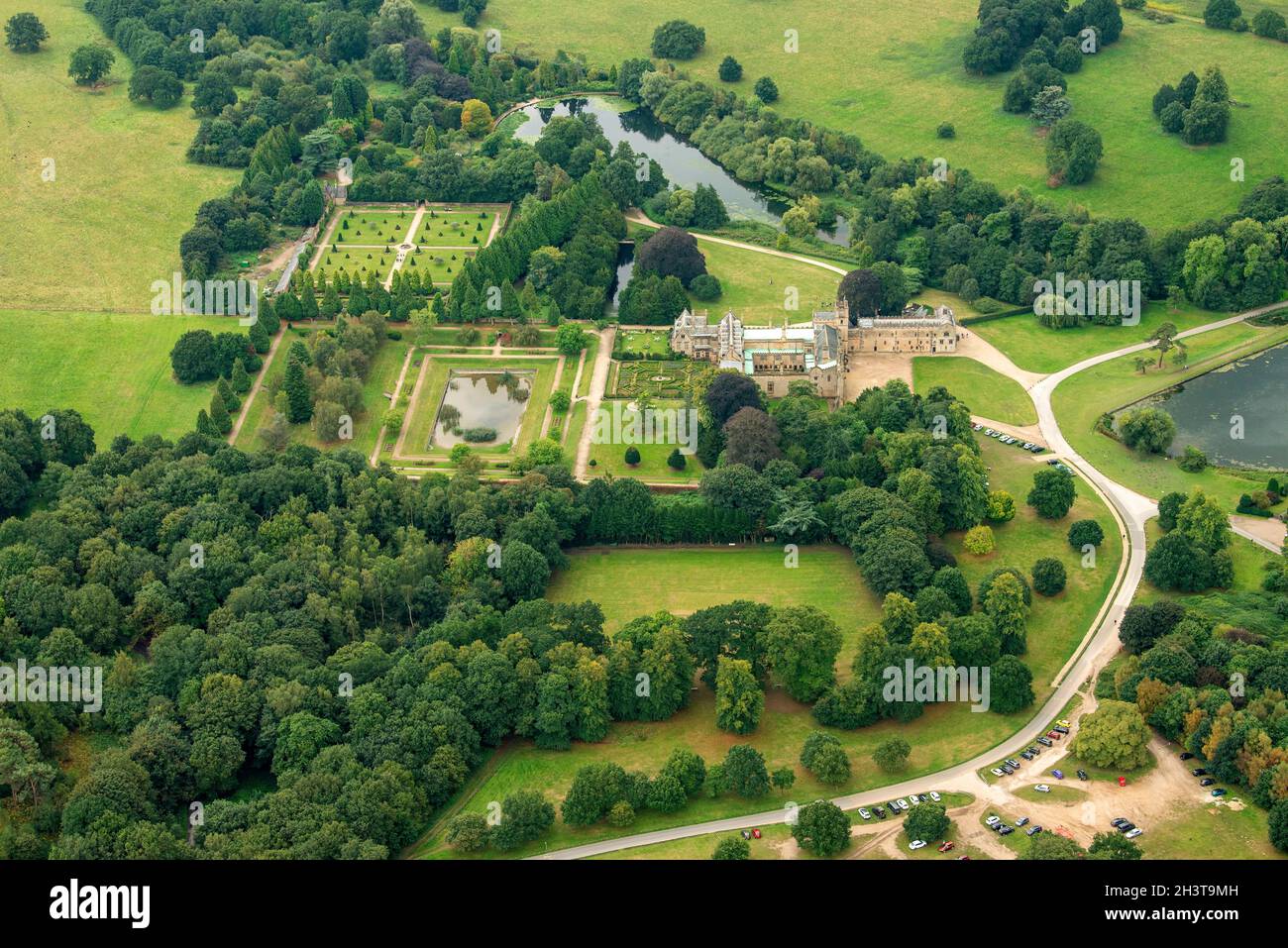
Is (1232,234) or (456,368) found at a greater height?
(1232,234)

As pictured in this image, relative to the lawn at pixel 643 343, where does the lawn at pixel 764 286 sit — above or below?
above

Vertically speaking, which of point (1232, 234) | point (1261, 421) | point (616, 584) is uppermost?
point (1232, 234)

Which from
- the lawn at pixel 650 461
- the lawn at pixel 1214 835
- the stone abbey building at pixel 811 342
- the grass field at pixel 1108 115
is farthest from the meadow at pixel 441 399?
the lawn at pixel 1214 835

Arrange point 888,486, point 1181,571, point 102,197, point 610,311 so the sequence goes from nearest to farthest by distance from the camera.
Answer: point 1181,571
point 888,486
point 610,311
point 102,197

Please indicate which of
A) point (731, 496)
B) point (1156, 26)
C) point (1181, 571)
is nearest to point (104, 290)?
point (731, 496)

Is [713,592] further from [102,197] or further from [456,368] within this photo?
[102,197]

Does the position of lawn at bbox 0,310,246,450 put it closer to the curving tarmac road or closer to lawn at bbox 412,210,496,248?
lawn at bbox 412,210,496,248

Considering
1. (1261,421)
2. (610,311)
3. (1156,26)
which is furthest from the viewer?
(1156,26)

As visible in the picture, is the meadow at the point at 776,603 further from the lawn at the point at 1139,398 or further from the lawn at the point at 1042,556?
the lawn at the point at 1139,398
